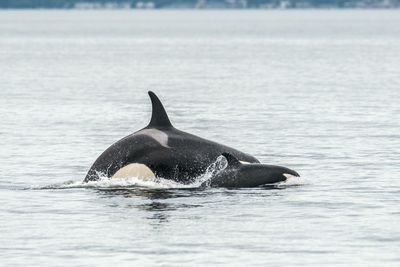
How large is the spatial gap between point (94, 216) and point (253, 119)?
2121 centimetres

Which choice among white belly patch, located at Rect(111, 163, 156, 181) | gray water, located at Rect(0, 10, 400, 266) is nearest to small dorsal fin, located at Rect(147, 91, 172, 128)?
white belly patch, located at Rect(111, 163, 156, 181)

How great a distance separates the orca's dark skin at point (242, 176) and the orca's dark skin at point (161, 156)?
0.36 meters

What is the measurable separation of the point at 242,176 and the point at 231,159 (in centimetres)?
44

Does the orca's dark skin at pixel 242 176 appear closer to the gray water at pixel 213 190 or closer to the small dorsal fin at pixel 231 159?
the small dorsal fin at pixel 231 159

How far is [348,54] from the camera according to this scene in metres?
117

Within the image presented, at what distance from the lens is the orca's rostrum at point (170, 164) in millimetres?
23641

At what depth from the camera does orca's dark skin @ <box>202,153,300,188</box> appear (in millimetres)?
23578

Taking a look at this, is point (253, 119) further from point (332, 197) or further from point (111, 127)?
point (332, 197)

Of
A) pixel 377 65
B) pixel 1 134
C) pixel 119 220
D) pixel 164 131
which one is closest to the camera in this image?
pixel 119 220

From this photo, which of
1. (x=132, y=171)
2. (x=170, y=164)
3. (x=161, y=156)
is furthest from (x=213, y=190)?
(x=132, y=171)

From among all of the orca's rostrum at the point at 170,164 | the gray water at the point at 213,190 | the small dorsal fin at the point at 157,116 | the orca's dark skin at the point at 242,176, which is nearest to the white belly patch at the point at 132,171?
the orca's rostrum at the point at 170,164

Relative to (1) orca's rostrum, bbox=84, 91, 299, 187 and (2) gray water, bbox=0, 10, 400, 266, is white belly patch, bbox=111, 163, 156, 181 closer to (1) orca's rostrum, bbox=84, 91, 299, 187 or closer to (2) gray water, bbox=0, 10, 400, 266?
(1) orca's rostrum, bbox=84, 91, 299, 187

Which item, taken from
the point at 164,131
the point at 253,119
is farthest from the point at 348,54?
the point at 164,131

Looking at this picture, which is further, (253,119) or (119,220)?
(253,119)
